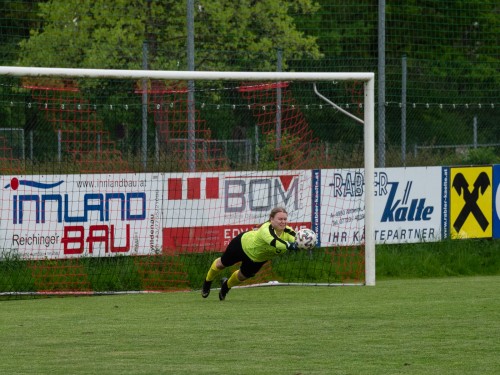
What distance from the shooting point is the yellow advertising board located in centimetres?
1864

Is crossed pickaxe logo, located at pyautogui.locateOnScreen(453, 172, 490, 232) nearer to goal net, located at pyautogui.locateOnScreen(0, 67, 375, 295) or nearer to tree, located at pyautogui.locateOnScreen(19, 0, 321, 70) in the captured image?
goal net, located at pyautogui.locateOnScreen(0, 67, 375, 295)

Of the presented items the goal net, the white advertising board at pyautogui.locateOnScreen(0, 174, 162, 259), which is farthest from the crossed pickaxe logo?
the white advertising board at pyautogui.locateOnScreen(0, 174, 162, 259)

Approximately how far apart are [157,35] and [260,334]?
41.0 feet

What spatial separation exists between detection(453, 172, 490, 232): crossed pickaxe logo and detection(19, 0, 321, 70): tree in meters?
3.82

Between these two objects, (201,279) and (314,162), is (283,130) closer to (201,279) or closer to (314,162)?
(314,162)

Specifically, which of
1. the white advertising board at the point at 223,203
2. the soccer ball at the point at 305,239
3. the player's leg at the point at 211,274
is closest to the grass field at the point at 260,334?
the player's leg at the point at 211,274

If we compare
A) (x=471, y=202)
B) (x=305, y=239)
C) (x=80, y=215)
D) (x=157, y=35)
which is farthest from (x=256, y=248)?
(x=157, y=35)

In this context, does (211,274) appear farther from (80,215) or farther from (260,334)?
(260,334)

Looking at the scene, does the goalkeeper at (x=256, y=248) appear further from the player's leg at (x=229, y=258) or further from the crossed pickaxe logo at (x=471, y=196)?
the crossed pickaxe logo at (x=471, y=196)

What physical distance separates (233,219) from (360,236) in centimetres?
203

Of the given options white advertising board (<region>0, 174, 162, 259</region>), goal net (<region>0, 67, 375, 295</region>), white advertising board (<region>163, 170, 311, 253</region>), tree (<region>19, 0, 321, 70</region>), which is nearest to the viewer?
white advertising board (<region>0, 174, 162, 259</region>)

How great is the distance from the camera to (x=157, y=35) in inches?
843

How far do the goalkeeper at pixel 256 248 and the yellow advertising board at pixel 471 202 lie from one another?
18.8 feet

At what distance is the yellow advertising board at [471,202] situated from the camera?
734 inches
